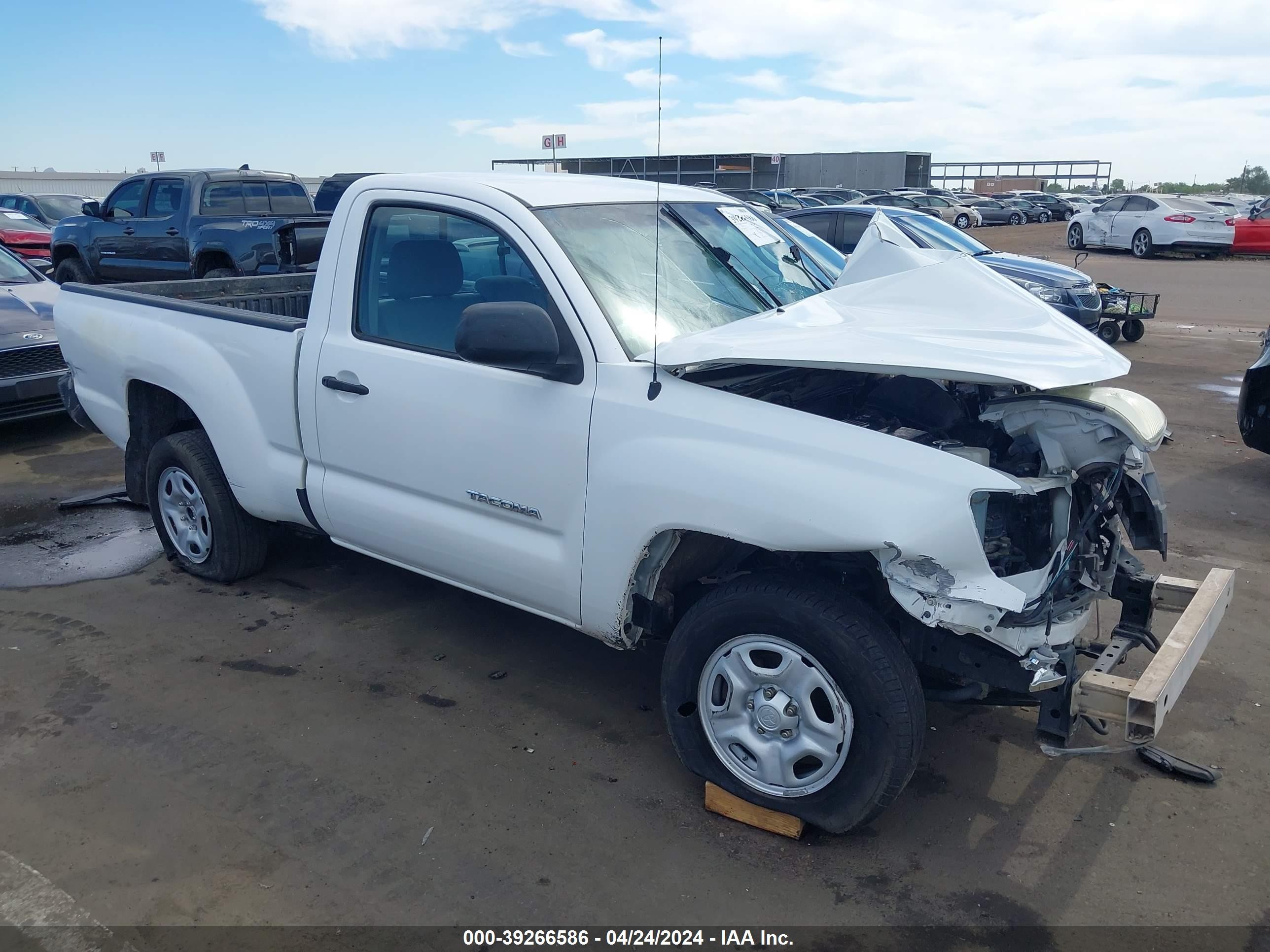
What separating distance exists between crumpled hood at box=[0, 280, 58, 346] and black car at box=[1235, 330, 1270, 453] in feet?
28.7

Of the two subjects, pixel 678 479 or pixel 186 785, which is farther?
pixel 186 785

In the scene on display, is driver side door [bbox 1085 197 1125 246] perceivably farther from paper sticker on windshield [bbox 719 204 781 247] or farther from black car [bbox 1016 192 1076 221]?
paper sticker on windshield [bbox 719 204 781 247]

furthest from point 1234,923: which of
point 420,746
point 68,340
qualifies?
point 68,340

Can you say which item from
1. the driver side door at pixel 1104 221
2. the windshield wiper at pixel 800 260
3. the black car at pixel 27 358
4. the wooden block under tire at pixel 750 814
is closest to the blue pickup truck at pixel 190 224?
the black car at pixel 27 358

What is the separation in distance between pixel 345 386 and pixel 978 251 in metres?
9.11

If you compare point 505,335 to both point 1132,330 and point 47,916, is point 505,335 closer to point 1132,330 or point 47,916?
point 47,916

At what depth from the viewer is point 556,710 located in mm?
3984

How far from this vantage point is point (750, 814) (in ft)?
10.7

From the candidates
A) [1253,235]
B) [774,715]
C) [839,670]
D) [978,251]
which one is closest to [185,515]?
[774,715]

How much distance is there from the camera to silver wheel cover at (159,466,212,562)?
16.6ft

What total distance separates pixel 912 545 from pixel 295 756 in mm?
2375

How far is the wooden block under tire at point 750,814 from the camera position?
126 inches

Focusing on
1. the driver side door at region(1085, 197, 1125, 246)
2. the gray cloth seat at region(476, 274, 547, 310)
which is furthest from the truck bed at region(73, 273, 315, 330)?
the driver side door at region(1085, 197, 1125, 246)

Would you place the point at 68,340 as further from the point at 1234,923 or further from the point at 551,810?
the point at 1234,923
